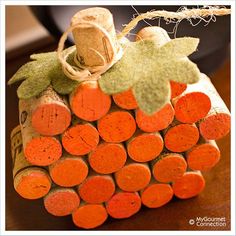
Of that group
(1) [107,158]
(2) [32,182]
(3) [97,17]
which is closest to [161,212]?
(1) [107,158]

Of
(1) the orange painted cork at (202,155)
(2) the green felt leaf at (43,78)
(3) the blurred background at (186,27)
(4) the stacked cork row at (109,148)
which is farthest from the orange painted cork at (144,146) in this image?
(3) the blurred background at (186,27)

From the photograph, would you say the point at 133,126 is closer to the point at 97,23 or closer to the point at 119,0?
the point at 97,23

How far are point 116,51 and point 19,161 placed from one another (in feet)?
1.19

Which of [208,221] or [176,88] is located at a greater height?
[176,88]

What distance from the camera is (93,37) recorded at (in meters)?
0.98

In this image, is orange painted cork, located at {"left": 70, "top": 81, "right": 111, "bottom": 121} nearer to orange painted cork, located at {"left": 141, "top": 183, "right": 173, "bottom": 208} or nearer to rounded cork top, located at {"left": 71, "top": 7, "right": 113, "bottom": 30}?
rounded cork top, located at {"left": 71, "top": 7, "right": 113, "bottom": 30}

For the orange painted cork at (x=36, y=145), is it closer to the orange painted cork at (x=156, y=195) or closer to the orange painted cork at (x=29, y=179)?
the orange painted cork at (x=29, y=179)

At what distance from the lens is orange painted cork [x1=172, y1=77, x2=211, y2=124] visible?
105 cm

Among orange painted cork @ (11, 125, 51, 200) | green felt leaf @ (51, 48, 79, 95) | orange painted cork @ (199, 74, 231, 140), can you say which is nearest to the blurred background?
orange painted cork @ (199, 74, 231, 140)

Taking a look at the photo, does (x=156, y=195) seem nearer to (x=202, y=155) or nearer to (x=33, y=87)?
(x=202, y=155)

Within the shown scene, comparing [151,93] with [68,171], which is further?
[68,171]

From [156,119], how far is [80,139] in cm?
18

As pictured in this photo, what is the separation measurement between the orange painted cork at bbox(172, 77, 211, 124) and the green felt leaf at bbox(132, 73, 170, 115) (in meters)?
0.11

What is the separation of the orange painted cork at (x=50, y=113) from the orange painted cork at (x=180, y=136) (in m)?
0.25
